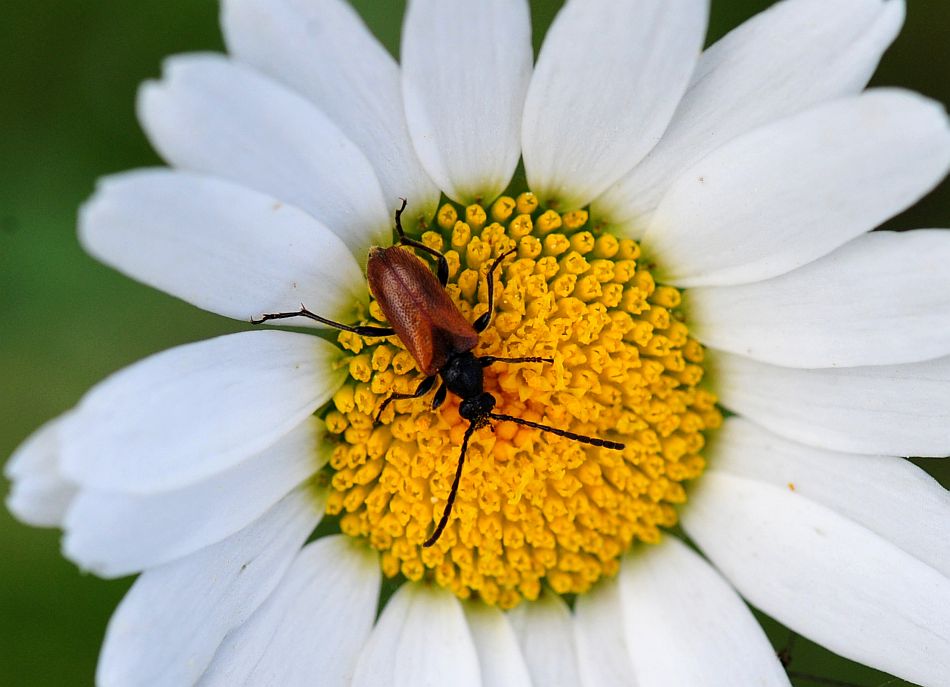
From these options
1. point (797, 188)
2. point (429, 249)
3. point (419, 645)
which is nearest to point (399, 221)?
point (429, 249)

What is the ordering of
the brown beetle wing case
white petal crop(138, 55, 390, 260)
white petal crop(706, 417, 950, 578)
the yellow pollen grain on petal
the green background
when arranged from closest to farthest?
white petal crop(138, 55, 390, 260) < the brown beetle wing case < the yellow pollen grain on petal < white petal crop(706, 417, 950, 578) < the green background

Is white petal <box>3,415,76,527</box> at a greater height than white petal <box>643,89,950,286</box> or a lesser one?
lesser

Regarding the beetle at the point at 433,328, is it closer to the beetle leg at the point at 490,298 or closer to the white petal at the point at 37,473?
the beetle leg at the point at 490,298

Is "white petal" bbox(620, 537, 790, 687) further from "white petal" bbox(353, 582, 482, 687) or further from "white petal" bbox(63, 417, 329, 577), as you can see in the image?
"white petal" bbox(63, 417, 329, 577)

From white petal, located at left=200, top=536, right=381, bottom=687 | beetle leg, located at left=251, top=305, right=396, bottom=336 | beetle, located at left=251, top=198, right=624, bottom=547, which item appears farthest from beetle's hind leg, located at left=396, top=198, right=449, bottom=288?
white petal, located at left=200, top=536, right=381, bottom=687

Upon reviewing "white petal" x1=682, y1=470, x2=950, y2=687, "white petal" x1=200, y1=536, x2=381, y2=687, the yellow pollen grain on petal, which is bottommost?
"white petal" x1=200, y1=536, x2=381, y2=687

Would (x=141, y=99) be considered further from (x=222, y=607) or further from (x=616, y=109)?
(x=222, y=607)

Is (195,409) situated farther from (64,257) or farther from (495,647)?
(64,257)
